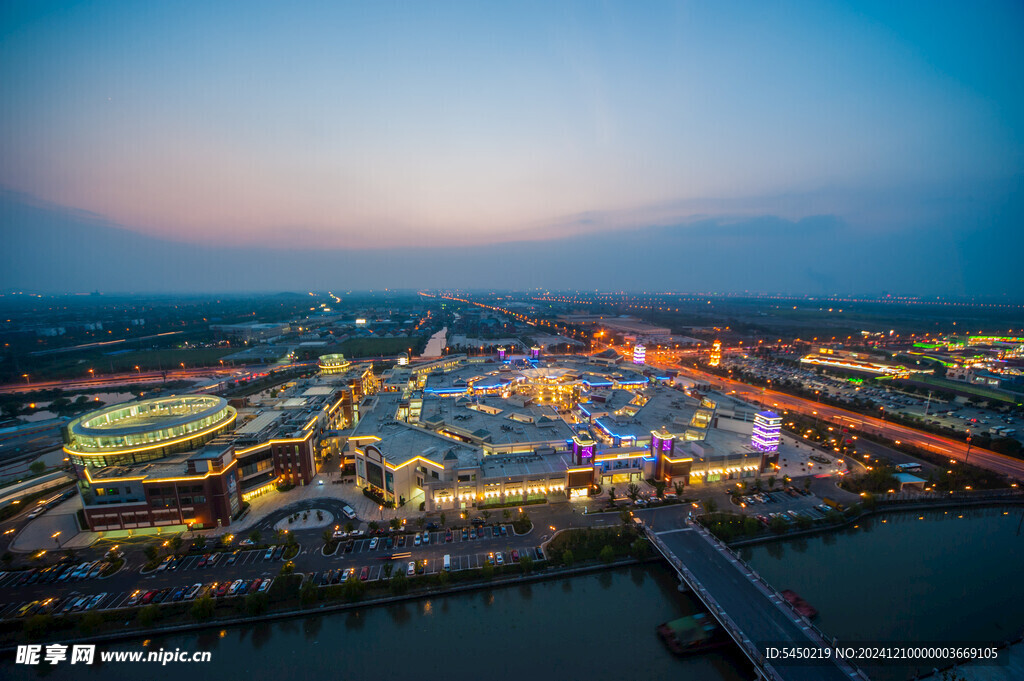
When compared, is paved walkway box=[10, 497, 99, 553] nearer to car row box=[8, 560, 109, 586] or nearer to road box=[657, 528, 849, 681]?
car row box=[8, 560, 109, 586]

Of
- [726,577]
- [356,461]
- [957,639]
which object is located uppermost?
[356,461]

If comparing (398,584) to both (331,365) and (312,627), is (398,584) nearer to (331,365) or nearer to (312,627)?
(312,627)

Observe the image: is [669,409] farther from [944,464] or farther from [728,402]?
[944,464]

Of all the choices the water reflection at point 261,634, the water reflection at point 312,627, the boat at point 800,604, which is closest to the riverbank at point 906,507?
the boat at point 800,604

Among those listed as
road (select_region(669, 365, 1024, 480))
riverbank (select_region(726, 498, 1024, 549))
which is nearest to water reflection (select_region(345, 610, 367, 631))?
riverbank (select_region(726, 498, 1024, 549))

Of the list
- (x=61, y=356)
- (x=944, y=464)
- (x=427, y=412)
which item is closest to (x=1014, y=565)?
(x=944, y=464)

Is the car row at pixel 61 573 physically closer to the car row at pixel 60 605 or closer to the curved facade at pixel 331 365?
the car row at pixel 60 605
